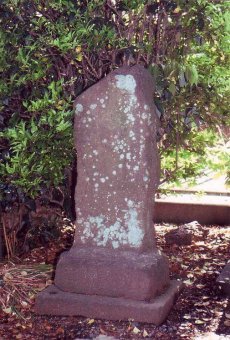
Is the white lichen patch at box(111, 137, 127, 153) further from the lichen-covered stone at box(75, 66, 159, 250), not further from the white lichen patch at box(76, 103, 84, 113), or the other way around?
the white lichen patch at box(76, 103, 84, 113)

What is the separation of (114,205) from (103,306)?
783 millimetres

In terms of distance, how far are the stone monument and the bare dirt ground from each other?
0.45 ft

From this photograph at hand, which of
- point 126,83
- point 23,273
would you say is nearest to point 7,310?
point 23,273

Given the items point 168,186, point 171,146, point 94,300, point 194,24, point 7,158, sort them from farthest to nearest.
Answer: point 168,186
point 171,146
point 194,24
point 7,158
point 94,300

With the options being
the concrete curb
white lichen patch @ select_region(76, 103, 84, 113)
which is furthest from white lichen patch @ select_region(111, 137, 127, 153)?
the concrete curb

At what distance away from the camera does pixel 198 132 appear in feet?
22.3

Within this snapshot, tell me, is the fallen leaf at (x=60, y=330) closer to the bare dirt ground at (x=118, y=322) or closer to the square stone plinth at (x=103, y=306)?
the bare dirt ground at (x=118, y=322)

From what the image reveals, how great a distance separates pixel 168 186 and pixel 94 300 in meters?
3.41

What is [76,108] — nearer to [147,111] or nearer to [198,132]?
[147,111]

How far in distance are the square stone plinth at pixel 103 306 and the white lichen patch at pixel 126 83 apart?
63.8 inches

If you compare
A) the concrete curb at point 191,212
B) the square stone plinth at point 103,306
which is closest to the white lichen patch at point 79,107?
the square stone plinth at point 103,306

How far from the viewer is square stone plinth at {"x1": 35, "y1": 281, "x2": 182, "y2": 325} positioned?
4.13 meters

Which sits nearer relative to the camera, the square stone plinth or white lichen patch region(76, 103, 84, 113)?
the square stone plinth

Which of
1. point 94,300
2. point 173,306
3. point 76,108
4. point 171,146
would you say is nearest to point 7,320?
point 94,300
